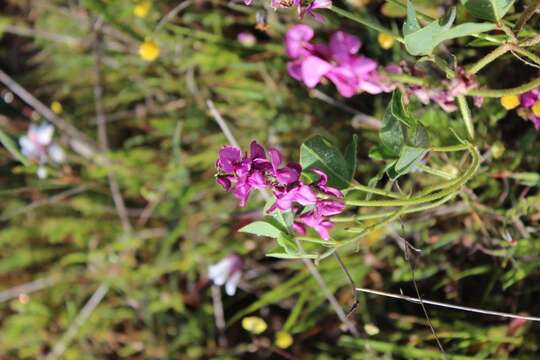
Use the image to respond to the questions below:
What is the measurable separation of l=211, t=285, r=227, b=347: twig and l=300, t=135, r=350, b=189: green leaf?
64cm

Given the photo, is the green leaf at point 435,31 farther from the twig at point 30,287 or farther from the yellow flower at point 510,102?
the twig at point 30,287

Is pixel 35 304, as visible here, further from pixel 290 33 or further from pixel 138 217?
pixel 290 33

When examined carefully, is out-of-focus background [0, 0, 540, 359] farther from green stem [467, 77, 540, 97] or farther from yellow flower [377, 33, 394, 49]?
green stem [467, 77, 540, 97]

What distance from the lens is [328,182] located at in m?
0.65

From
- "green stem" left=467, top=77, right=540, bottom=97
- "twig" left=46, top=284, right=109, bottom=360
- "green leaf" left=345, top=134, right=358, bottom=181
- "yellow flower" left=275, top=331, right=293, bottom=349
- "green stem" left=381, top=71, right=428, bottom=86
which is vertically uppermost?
"green stem" left=381, top=71, right=428, bottom=86

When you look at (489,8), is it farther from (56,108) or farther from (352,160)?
(56,108)

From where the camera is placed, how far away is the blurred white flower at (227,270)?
121 centimetres

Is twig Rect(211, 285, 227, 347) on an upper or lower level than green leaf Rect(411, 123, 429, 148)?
lower

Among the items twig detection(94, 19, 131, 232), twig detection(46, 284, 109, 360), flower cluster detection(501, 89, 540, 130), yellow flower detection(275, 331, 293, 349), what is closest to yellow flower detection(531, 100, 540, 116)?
flower cluster detection(501, 89, 540, 130)

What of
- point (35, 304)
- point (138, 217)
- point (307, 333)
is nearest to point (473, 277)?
point (307, 333)

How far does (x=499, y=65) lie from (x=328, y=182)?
0.39m

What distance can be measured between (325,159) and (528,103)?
276 millimetres

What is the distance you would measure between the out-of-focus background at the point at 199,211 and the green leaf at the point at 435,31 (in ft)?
1.03

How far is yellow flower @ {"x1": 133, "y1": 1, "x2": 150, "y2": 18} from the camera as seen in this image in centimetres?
121
